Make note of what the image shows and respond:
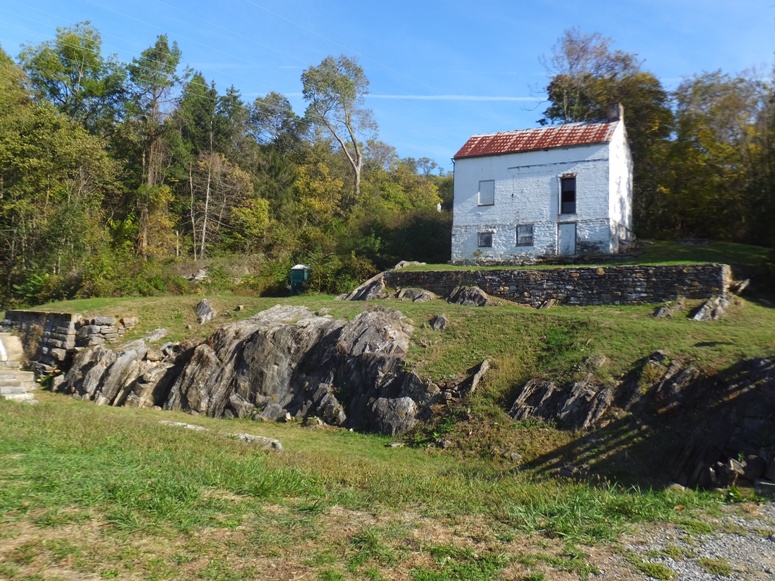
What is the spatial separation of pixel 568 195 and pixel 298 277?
12.1 metres

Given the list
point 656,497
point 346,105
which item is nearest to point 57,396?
point 656,497

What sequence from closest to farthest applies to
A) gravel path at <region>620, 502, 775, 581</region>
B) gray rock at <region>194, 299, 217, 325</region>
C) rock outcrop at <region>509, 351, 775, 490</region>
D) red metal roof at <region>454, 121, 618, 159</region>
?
1. gravel path at <region>620, 502, 775, 581</region>
2. rock outcrop at <region>509, 351, 775, 490</region>
3. gray rock at <region>194, 299, 217, 325</region>
4. red metal roof at <region>454, 121, 618, 159</region>

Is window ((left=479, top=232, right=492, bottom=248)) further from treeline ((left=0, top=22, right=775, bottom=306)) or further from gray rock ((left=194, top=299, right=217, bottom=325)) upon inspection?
gray rock ((left=194, top=299, right=217, bottom=325))

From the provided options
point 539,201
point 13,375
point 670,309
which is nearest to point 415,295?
point 539,201

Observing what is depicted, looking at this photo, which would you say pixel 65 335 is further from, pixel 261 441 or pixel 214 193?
pixel 214 193

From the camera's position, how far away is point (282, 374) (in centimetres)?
1642

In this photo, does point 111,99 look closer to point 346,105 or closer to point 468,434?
point 346,105

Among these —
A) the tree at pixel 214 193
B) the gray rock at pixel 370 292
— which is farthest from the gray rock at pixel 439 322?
the tree at pixel 214 193

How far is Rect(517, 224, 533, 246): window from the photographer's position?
25266mm

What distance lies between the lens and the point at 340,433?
1389 centimetres

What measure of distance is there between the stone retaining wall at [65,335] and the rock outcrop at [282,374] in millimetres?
1189

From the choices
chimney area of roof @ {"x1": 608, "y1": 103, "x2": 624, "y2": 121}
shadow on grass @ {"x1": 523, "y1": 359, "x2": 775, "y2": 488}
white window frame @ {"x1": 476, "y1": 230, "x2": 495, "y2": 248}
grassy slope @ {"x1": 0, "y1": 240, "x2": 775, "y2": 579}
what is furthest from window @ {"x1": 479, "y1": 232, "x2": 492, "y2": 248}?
shadow on grass @ {"x1": 523, "y1": 359, "x2": 775, "y2": 488}

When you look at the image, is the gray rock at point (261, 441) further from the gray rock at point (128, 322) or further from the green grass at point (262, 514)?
the gray rock at point (128, 322)

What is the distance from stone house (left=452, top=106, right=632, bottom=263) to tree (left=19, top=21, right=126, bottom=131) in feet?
72.9
